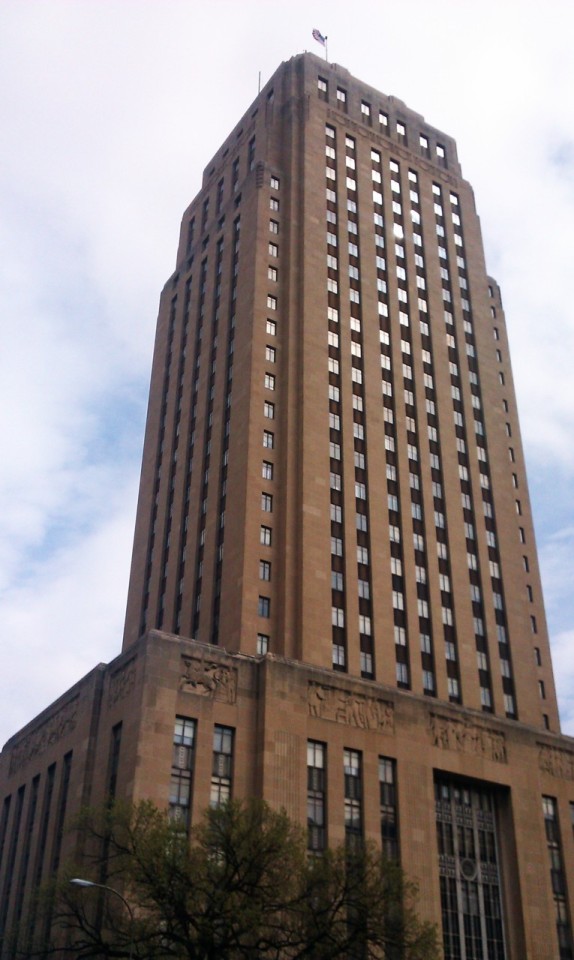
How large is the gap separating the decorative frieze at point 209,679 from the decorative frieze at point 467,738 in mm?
15063

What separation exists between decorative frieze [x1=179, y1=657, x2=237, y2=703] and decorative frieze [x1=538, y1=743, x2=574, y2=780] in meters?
25.1

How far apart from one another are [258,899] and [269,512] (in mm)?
35090

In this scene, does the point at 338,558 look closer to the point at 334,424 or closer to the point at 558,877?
the point at 334,424

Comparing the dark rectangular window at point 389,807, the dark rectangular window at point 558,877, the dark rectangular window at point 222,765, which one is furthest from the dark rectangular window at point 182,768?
the dark rectangular window at point 558,877

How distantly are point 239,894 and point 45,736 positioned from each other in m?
28.1

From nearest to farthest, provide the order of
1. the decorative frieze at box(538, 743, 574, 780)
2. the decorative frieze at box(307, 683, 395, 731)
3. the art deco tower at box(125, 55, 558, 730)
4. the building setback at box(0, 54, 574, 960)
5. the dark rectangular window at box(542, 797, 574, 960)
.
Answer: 1. the building setback at box(0, 54, 574, 960)
2. the decorative frieze at box(307, 683, 395, 731)
3. the dark rectangular window at box(542, 797, 574, 960)
4. the decorative frieze at box(538, 743, 574, 780)
5. the art deco tower at box(125, 55, 558, 730)

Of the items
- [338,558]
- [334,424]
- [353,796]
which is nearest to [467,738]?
[353,796]

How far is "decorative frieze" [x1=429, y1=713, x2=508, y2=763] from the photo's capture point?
216ft

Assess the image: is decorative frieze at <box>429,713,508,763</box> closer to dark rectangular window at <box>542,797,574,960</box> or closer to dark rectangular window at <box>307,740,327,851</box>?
dark rectangular window at <box>542,797,574,960</box>

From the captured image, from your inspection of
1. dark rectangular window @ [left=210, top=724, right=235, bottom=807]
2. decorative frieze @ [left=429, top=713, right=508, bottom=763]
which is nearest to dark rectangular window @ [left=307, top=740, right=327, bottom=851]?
dark rectangular window @ [left=210, top=724, right=235, bottom=807]

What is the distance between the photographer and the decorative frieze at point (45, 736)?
2537 inches

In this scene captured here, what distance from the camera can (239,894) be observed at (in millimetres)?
43125

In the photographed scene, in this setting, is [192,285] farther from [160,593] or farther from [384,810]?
[384,810]

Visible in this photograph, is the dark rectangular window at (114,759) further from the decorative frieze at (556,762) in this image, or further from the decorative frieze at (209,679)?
the decorative frieze at (556,762)
